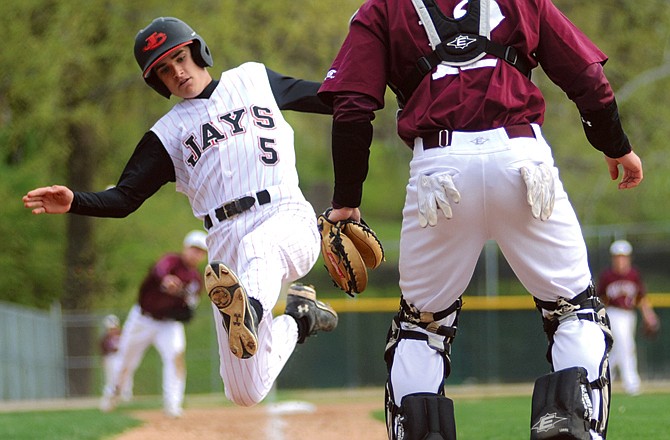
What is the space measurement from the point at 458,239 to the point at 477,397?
12343 millimetres

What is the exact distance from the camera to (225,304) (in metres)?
4.91

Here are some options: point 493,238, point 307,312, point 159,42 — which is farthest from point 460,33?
point 307,312

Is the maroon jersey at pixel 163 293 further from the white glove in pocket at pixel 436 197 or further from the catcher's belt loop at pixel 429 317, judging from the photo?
the white glove in pocket at pixel 436 197

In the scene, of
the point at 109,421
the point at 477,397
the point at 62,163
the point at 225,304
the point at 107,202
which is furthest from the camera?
the point at 62,163

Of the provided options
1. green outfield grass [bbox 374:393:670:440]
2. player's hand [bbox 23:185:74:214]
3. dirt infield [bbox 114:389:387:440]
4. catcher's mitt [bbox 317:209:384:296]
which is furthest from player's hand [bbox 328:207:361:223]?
dirt infield [bbox 114:389:387:440]

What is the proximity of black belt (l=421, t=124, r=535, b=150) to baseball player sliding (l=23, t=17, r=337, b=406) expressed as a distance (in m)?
1.42

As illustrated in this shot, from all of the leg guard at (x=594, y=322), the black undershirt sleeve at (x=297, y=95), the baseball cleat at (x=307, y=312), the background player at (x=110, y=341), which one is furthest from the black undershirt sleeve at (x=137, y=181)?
the background player at (x=110, y=341)

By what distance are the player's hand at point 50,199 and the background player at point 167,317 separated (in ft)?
23.8

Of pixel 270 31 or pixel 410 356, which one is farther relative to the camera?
pixel 270 31

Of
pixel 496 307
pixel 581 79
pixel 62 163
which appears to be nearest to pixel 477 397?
pixel 496 307

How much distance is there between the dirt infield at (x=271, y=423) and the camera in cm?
1016

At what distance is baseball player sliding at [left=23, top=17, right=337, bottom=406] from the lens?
5.72 metres

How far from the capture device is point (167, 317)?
12.8 meters

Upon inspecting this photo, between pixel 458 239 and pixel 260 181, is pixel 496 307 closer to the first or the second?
pixel 260 181
